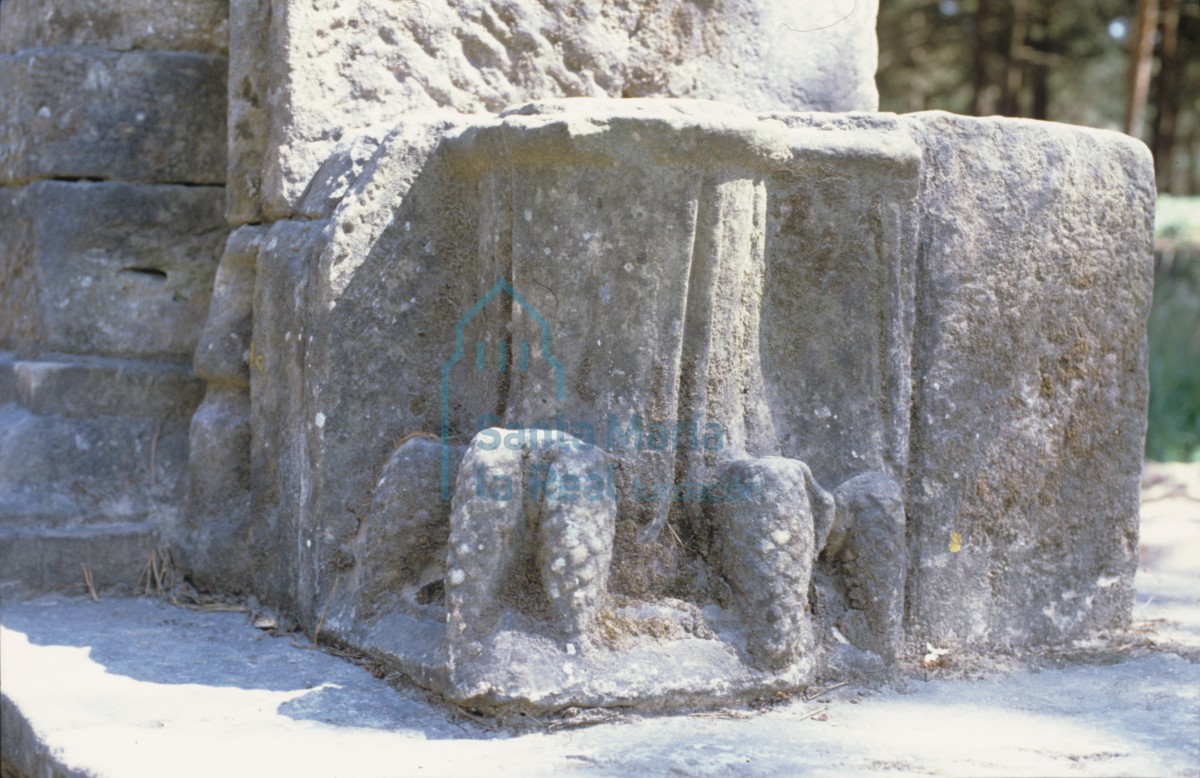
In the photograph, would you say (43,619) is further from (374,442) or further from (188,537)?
(374,442)

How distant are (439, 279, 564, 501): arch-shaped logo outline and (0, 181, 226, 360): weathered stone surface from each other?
911 millimetres

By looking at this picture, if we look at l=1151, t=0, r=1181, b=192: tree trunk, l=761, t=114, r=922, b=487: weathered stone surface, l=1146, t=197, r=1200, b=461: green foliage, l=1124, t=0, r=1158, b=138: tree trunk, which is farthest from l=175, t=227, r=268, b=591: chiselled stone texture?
l=1151, t=0, r=1181, b=192: tree trunk

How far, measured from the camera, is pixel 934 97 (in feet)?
53.7

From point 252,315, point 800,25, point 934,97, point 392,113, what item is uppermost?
point 934,97

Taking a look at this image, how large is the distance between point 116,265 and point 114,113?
355 mm

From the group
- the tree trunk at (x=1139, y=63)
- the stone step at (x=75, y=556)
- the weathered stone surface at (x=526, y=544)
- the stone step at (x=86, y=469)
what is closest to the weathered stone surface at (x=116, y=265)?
the stone step at (x=86, y=469)

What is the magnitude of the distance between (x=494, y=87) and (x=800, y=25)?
76 centimetres

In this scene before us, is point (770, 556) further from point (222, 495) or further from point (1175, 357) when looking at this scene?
point (1175, 357)

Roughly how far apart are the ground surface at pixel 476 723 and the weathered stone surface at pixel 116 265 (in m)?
0.72

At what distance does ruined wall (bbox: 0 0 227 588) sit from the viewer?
2.86 m

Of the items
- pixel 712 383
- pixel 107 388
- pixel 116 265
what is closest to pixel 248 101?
pixel 116 265

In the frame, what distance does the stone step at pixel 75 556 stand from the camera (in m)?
2.73

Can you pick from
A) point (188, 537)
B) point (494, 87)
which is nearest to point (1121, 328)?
point (494, 87)

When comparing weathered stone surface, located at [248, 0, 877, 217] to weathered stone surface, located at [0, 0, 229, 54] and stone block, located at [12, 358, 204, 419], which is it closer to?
weathered stone surface, located at [0, 0, 229, 54]
